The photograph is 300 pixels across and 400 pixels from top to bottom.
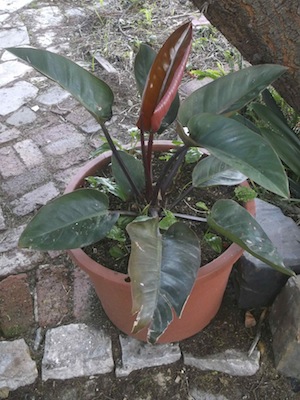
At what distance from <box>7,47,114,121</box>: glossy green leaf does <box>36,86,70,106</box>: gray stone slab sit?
135 centimetres

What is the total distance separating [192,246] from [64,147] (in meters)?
1.27

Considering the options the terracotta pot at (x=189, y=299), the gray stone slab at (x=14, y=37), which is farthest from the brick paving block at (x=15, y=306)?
the gray stone slab at (x=14, y=37)

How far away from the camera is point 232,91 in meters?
1.21

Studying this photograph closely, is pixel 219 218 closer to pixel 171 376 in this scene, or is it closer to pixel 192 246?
pixel 192 246

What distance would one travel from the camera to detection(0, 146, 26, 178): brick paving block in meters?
2.17

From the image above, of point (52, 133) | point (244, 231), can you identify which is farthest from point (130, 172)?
point (52, 133)

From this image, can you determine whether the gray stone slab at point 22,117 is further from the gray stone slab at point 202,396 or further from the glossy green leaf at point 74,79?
the gray stone slab at point 202,396

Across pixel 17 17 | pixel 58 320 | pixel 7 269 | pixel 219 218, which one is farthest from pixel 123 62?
pixel 219 218

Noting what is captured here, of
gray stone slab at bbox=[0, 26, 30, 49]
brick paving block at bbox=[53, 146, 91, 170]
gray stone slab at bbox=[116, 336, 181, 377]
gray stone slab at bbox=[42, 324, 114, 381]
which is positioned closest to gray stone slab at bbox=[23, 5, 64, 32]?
gray stone slab at bbox=[0, 26, 30, 49]

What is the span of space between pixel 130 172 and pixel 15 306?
655 millimetres

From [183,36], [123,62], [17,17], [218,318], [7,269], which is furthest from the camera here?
[17,17]

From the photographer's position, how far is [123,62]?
9.09 feet

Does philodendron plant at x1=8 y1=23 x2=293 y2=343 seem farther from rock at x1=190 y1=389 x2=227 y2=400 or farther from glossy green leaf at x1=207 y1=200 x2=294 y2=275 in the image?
rock at x1=190 y1=389 x2=227 y2=400

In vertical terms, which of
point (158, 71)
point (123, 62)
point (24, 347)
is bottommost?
point (24, 347)
